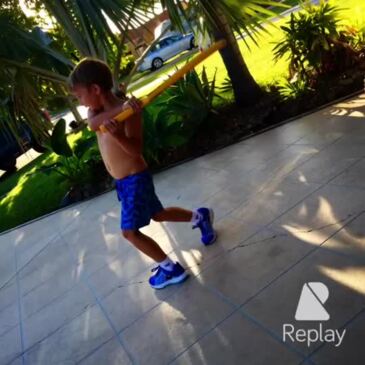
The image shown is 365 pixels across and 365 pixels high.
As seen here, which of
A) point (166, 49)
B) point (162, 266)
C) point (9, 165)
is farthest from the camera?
point (166, 49)

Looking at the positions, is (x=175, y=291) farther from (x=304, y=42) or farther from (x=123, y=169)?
(x=304, y=42)

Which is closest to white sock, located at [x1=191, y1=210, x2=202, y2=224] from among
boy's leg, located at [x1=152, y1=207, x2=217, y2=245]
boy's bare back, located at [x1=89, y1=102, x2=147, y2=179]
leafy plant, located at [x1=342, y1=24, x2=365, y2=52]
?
boy's leg, located at [x1=152, y1=207, x2=217, y2=245]

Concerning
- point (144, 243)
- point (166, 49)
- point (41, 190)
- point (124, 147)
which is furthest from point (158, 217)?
point (166, 49)

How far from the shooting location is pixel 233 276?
284 cm

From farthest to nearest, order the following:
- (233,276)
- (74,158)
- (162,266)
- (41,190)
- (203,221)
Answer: (41,190), (74,158), (203,221), (162,266), (233,276)

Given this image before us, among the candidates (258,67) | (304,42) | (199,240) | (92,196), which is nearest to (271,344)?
(199,240)

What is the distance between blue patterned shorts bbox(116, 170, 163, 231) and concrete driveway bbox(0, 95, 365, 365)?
615 millimetres

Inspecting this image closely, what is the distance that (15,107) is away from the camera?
17.5 ft

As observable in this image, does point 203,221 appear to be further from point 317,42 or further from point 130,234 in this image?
point 317,42

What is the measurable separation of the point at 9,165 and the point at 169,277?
10.3 meters

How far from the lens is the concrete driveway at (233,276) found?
2254 millimetres

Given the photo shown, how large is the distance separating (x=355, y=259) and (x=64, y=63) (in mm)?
4924

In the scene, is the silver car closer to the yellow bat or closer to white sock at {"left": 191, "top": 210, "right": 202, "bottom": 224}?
white sock at {"left": 191, "top": 210, "right": 202, "bottom": 224}

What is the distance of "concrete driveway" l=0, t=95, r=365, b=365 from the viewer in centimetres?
225
